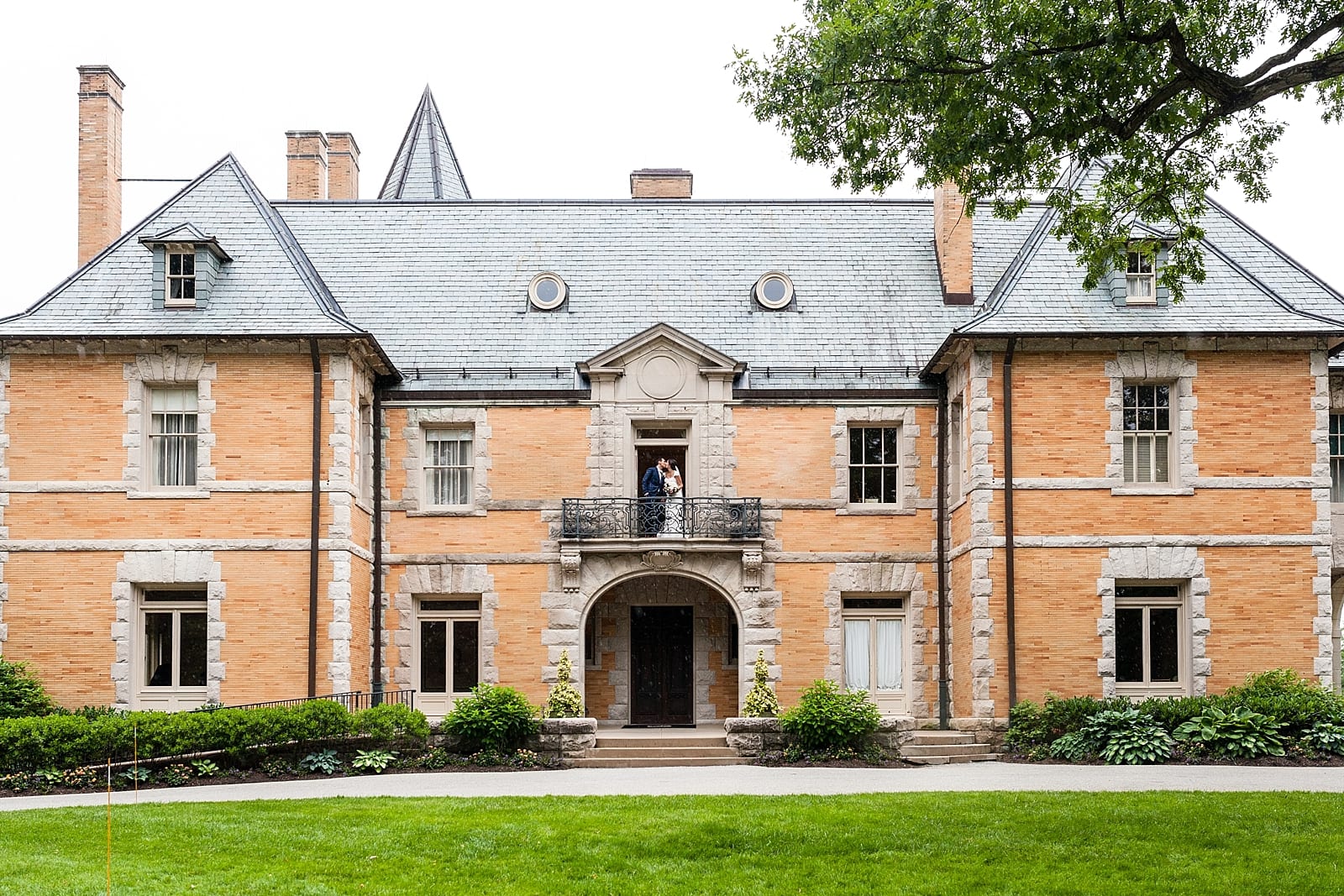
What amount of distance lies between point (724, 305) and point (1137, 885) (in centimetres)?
1563

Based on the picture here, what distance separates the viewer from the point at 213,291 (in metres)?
23.1

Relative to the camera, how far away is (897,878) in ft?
38.8

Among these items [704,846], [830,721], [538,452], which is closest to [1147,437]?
[830,721]

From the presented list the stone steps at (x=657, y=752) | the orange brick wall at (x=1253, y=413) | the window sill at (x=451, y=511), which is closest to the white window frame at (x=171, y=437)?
the window sill at (x=451, y=511)

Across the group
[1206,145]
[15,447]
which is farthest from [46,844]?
[1206,145]

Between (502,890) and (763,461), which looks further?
(763,461)

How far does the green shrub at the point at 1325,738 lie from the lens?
19297mm

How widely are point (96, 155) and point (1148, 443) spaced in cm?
1744

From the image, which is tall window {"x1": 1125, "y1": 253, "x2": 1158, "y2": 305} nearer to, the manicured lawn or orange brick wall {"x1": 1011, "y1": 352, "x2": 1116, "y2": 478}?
orange brick wall {"x1": 1011, "y1": 352, "x2": 1116, "y2": 478}

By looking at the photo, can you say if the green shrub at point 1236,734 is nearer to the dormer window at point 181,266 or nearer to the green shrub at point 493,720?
the green shrub at point 493,720

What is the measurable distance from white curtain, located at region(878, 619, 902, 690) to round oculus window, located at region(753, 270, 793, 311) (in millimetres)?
5664

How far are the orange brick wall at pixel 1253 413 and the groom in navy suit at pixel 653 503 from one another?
7.98m

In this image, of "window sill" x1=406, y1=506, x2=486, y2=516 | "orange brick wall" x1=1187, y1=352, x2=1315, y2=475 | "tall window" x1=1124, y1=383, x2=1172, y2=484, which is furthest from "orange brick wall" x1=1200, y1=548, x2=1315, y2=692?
"window sill" x1=406, y1=506, x2=486, y2=516

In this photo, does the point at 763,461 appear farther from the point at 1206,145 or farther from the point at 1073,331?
the point at 1206,145
